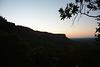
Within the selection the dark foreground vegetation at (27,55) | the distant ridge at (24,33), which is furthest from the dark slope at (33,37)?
the dark foreground vegetation at (27,55)

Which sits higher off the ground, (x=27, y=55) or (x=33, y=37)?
(x=27, y=55)

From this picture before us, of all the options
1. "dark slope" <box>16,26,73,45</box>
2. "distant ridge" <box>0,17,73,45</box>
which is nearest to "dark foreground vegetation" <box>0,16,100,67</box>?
"distant ridge" <box>0,17,73,45</box>

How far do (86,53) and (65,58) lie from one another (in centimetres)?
405

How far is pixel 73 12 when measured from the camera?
3.01 meters

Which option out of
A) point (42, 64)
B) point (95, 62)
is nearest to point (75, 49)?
point (95, 62)

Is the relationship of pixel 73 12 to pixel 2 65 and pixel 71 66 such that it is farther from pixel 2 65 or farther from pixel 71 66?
pixel 71 66

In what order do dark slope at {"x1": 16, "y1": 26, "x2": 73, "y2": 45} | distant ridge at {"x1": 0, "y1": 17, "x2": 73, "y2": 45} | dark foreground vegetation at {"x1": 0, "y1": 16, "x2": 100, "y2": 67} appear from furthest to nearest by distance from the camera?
dark slope at {"x1": 16, "y1": 26, "x2": 73, "y2": 45}
distant ridge at {"x1": 0, "y1": 17, "x2": 73, "y2": 45}
dark foreground vegetation at {"x1": 0, "y1": 16, "x2": 100, "y2": 67}

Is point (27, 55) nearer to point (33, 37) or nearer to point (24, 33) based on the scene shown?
point (24, 33)

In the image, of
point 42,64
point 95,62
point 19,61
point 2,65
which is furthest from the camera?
point 42,64

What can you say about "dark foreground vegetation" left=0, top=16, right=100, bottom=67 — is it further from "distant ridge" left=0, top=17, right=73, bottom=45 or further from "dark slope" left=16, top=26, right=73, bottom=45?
"dark slope" left=16, top=26, right=73, bottom=45

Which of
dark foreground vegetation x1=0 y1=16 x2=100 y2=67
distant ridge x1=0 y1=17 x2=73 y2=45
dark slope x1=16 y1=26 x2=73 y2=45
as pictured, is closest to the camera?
dark foreground vegetation x1=0 y1=16 x2=100 y2=67

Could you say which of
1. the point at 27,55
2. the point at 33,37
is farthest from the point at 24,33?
the point at 27,55

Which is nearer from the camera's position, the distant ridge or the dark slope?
the distant ridge

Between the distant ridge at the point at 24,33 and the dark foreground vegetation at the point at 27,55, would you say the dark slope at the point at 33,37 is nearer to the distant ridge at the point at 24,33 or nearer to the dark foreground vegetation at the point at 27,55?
the distant ridge at the point at 24,33
